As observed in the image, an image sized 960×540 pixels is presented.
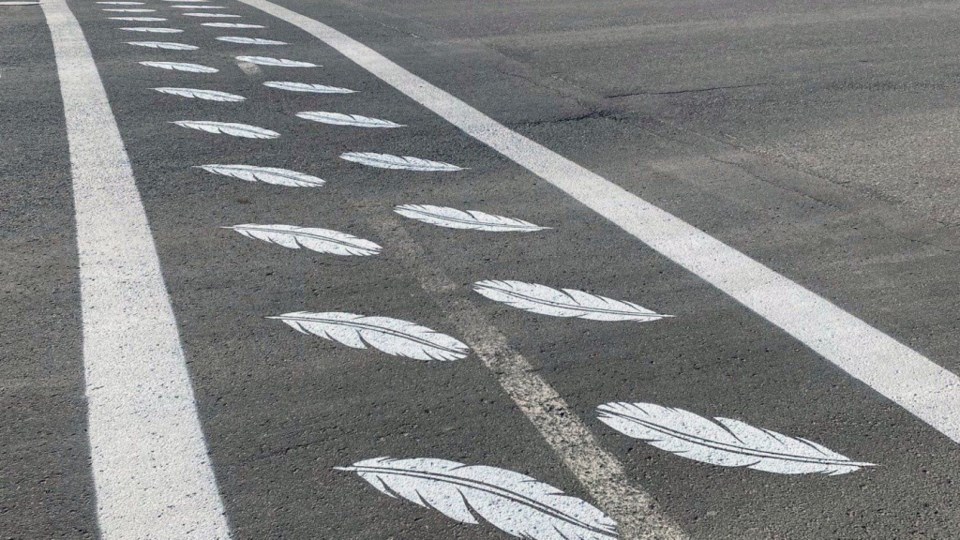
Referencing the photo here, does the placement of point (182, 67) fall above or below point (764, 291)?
above

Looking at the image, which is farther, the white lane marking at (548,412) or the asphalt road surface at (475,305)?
the asphalt road surface at (475,305)

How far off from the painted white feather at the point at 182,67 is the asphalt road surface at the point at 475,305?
0.08 meters

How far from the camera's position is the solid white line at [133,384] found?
3.40 meters

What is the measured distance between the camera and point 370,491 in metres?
3.50

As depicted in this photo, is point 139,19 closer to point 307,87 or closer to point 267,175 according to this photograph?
point 307,87

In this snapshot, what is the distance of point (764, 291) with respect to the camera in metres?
5.14

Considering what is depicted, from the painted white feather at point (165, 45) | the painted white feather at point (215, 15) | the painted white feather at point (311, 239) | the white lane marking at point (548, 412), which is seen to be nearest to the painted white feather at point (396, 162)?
the painted white feather at point (311, 239)

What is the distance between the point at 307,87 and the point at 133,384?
543 cm

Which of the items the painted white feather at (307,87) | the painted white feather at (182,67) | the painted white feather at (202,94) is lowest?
the painted white feather at (202,94)

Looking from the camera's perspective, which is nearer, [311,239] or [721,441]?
[721,441]

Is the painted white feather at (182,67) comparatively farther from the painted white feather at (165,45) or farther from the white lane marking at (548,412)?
the white lane marking at (548,412)

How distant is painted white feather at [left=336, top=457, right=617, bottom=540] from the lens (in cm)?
332

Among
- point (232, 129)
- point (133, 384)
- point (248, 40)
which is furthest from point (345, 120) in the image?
point (133, 384)

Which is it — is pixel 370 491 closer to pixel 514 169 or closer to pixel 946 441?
pixel 946 441
